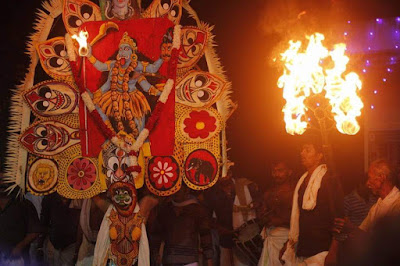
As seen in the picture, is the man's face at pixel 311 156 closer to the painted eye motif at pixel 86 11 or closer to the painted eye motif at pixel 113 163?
the painted eye motif at pixel 113 163

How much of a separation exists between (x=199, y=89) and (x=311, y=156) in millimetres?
1507

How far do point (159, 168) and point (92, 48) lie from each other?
1.64 m

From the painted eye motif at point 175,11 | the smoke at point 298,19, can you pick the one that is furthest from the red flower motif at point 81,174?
the smoke at point 298,19

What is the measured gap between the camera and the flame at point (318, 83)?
5.87m

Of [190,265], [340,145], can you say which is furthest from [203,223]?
[340,145]

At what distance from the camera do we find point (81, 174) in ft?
22.4

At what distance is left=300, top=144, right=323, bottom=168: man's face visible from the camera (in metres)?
6.32

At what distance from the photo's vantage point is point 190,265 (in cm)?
650

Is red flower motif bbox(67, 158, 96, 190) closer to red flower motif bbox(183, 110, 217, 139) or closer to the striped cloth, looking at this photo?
red flower motif bbox(183, 110, 217, 139)

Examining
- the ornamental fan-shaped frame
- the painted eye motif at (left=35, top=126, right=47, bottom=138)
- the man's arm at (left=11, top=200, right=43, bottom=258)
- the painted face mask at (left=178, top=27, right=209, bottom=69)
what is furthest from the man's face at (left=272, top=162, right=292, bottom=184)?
the man's arm at (left=11, top=200, right=43, bottom=258)

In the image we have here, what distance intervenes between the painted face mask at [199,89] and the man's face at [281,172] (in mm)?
1060

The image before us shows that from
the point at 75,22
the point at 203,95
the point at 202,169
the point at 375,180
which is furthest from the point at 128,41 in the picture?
the point at 375,180

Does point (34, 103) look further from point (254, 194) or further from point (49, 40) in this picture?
point (254, 194)

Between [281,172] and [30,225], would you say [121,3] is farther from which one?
[30,225]
